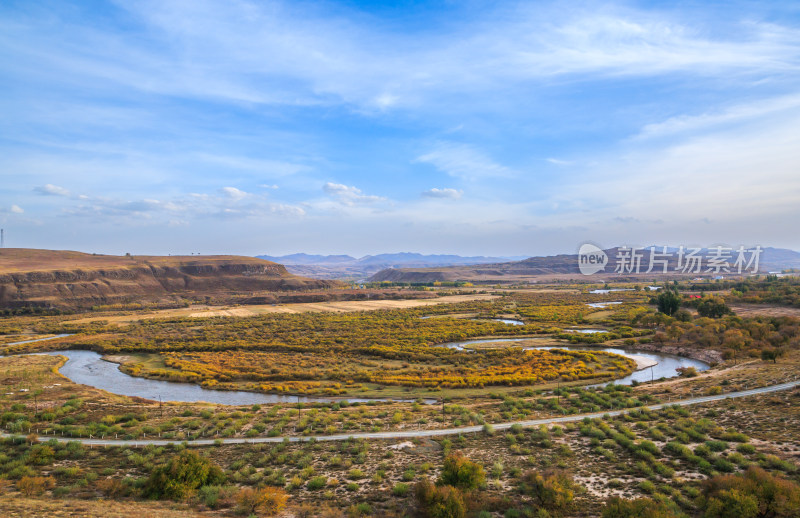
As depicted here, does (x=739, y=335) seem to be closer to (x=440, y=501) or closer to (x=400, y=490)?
(x=440, y=501)

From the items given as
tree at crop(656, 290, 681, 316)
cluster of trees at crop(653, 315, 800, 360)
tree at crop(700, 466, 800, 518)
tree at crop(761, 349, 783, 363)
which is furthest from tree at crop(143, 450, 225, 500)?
tree at crop(656, 290, 681, 316)

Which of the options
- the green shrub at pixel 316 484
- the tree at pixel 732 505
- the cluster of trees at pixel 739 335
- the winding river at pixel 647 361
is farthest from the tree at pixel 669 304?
the green shrub at pixel 316 484

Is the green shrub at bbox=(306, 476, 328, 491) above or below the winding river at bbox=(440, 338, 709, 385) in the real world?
above

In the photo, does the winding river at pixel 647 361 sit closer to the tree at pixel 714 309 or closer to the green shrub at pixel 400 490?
the tree at pixel 714 309

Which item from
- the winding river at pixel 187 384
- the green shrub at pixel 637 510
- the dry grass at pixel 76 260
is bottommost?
the winding river at pixel 187 384

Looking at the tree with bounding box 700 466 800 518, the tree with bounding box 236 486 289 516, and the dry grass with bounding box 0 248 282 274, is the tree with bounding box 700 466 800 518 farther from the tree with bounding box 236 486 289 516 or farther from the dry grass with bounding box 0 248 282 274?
the dry grass with bounding box 0 248 282 274

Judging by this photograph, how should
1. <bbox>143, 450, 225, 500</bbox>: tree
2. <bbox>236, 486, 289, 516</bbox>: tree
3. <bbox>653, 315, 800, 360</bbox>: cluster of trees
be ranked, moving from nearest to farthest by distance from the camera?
<bbox>236, 486, 289, 516</bbox>: tree, <bbox>143, 450, 225, 500</bbox>: tree, <bbox>653, 315, 800, 360</bbox>: cluster of trees

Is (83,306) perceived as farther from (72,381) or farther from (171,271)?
(72,381)

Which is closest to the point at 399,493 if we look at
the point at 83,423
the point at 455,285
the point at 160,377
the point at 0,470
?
the point at 0,470
